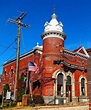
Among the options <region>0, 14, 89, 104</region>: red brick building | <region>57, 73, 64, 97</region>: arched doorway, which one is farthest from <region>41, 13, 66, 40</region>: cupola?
<region>57, 73, 64, 97</region>: arched doorway

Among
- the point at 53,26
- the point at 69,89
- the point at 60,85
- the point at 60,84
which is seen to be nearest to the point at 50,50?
the point at 53,26

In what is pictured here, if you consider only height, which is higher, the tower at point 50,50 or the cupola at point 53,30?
the cupola at point 53,30

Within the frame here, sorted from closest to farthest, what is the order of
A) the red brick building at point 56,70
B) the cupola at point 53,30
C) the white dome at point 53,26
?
the red brick building at point 56,70 → the cupola at point 53,30 → the white dome at point 53,26

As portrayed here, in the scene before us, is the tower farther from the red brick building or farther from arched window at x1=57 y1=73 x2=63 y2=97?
arched window at x1=57 y1=73 x2=63 y2=97

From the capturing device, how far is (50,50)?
3130 cm

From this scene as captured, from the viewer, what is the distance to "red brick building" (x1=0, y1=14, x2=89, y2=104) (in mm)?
30234

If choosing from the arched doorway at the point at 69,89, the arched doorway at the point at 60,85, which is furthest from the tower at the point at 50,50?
the arched doorway at the point at 69,89

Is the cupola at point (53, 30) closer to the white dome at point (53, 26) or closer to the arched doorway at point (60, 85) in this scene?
the white dome at point (53, 26)

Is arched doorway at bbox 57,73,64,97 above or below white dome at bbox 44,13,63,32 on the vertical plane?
below

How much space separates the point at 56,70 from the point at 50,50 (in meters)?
3.15

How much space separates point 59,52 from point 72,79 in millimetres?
5465

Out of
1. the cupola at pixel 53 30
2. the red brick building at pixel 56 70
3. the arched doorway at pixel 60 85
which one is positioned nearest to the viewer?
the red brick building at pixel 56 70

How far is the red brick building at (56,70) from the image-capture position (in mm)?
30234

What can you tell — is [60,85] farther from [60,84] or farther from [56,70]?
[56,70]
